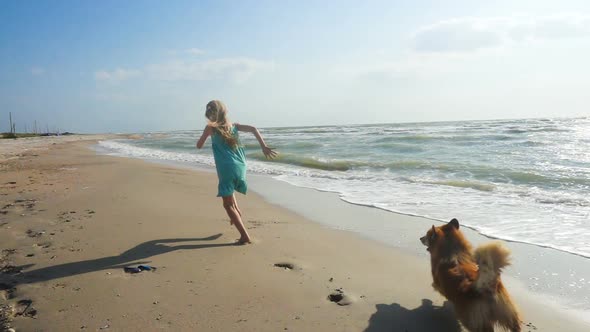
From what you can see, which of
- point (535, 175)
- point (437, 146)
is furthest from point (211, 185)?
point (437, 146)

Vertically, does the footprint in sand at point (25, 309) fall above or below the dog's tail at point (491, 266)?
below

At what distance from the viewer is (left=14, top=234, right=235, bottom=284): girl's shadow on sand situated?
3262mm

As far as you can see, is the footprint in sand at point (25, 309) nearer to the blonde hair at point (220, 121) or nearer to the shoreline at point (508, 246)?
the blonde hair at point (220, 121)

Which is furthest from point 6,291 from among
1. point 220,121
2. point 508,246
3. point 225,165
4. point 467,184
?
point 467,184

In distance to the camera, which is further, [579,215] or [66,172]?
[66,172]

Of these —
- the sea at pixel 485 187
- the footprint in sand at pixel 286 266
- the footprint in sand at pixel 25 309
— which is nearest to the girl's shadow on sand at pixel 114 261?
the footprint in sand at pixel 25 309

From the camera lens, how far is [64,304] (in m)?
2.78

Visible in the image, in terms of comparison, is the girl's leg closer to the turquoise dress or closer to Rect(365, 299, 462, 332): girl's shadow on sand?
the turquoise dress

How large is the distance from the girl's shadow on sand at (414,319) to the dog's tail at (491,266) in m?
0.53

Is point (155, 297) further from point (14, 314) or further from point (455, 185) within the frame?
point (455, 185)

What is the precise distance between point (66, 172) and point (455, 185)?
985 cm

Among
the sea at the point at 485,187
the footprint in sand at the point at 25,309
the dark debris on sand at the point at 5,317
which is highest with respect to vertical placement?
the sea at the point at 485,187

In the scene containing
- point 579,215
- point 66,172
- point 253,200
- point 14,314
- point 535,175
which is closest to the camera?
point 14,314

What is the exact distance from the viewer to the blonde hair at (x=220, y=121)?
4582 mm
